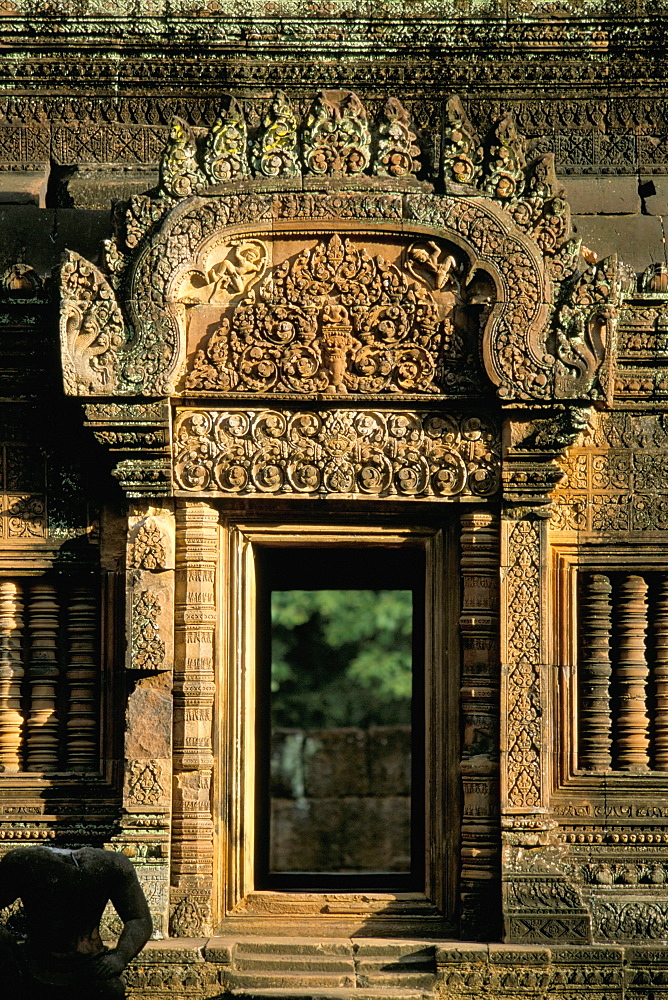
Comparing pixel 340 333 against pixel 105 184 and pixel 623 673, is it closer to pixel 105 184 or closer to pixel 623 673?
pixel 105 184

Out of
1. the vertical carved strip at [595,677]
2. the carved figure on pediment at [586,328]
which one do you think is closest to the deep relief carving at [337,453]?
the carved figure on pediment at [586,328]

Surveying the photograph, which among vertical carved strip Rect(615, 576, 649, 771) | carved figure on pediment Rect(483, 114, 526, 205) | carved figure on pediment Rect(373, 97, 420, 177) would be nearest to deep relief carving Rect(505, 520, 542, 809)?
vertical carved strip Rect(615, 576, 649, 771)

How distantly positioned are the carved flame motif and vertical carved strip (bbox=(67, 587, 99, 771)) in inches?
56.4

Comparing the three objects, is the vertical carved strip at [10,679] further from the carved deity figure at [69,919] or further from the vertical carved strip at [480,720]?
the vertical carved strip at [480,720]

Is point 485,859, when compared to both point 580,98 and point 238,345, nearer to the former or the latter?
point 238,345

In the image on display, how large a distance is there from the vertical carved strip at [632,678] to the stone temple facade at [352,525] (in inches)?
0.6

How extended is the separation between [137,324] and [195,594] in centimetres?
144

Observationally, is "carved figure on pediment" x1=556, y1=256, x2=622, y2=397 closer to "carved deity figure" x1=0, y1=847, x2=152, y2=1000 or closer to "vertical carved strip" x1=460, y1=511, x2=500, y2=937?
"vertical carved strip" x1=460, y1=511, x2=500, y2=937

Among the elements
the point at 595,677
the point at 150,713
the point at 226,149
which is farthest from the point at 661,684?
the point at 226,149

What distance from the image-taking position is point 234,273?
7.26 metres

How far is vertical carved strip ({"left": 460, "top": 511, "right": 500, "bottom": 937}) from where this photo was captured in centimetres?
706

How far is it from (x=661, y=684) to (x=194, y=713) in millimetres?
2535

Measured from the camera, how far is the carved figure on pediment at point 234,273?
726 centimetres

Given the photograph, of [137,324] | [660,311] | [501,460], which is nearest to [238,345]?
[137,324]
